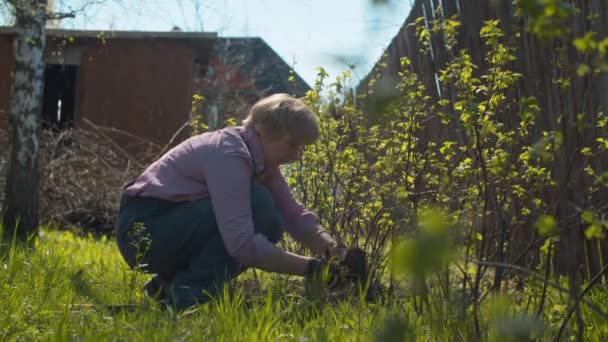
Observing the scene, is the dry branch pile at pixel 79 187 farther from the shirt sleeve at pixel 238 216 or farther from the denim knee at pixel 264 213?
the shirt sleeve at pixel 238 216

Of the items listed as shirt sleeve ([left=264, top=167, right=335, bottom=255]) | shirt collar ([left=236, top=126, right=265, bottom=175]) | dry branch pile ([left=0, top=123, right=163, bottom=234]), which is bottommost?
dry branch pile ([left=0, top=123, right=163, bottom=234])

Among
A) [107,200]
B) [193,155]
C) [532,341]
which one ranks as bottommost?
[107,200]

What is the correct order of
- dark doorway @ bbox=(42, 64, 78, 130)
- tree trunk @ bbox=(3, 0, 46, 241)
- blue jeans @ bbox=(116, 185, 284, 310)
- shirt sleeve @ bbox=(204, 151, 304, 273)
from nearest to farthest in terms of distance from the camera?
shirt sleeve @ bbox=(204, 151, 304, 273) → blue jeans @ bbox=(116, 185, 284, 310) → tree trunk @ bbox=(3, 0, 46, 241) → dark doorway @ bbox=(42, 64, 78, 130)

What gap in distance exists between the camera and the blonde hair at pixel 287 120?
335 centimetres

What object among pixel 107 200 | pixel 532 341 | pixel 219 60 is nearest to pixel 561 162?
pixel 532 341

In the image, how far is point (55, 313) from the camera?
2.95 meters

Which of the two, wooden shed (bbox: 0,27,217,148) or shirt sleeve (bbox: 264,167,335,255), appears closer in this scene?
shirt sleeve (bbox: 264,167,335,255)

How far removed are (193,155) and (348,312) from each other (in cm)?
88

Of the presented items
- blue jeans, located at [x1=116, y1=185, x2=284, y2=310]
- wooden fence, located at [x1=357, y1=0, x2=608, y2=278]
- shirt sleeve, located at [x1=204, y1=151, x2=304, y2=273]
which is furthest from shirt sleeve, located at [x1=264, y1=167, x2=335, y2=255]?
wooden fence, located at [x1=357, y1=0, x2=608, y2=278]

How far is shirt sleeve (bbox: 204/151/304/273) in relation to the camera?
10.3 ft

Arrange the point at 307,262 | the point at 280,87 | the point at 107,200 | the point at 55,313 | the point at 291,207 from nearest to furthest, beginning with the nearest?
the point at 55,313 < the point at 307,262 < the point at 291,207 < the point at 107,200 < the point at 280,87

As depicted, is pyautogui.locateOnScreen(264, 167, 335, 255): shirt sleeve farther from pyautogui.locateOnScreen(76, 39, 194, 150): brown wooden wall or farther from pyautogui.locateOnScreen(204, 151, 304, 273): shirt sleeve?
pyautogui.locateOnScreen(76, 39, 194, 150): brown wooden wall

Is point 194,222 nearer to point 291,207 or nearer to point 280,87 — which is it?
point 291,207

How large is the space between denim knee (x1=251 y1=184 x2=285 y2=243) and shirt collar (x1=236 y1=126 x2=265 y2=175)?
85mm
